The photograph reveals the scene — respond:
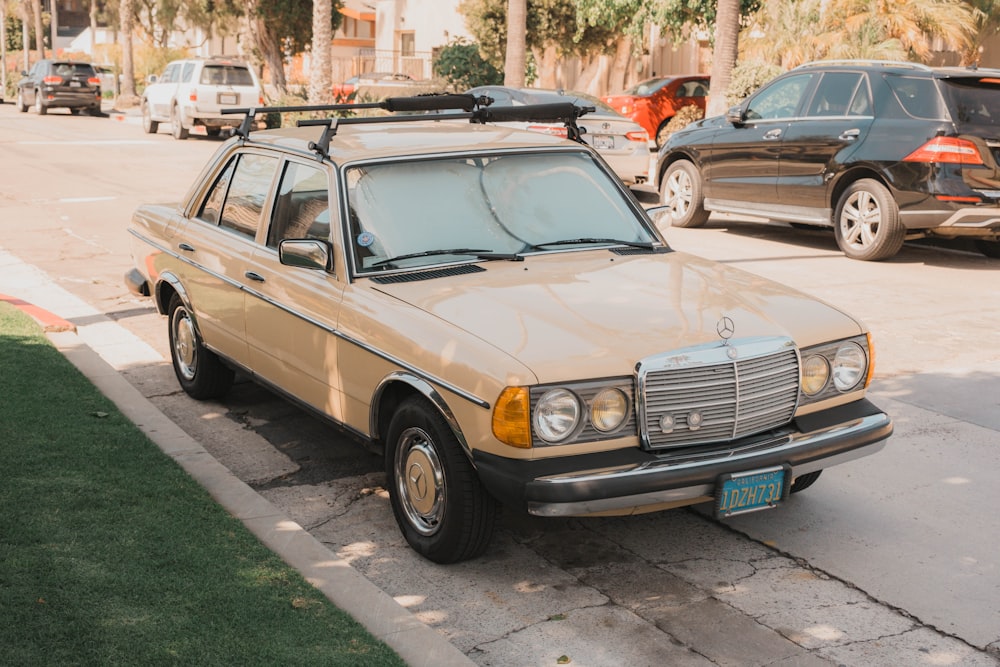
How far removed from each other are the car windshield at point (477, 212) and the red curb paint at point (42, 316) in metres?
3.90

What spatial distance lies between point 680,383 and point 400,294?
4.36ft

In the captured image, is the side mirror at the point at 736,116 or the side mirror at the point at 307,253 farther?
the side mirror at the point at 736,116

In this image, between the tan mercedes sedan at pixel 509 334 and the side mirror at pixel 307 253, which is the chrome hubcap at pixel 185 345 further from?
the side mirror at pixel 307 253

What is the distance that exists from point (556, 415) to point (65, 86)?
38750mm

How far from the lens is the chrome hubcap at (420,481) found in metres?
4.86

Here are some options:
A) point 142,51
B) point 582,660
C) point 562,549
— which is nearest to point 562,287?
point 562,549

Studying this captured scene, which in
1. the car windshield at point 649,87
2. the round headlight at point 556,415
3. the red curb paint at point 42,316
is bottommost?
the red curb paint at point 42,316

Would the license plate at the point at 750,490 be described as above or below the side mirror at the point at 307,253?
below

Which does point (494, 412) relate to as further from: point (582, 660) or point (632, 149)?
point (632, 149)

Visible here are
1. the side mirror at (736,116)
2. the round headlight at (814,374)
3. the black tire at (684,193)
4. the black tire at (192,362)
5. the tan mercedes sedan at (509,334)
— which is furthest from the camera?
the black tire at (684,193)

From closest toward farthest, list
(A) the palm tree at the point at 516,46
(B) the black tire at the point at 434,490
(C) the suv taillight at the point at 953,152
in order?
(B) the black tire at the point at 434,490 → (C) the suv taillight at the point at 953,152 → (A) the palm tree at the point at 516,46

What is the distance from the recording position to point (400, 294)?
5184 mm

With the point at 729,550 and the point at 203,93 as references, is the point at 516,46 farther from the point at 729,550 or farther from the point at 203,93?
the point at 729,550

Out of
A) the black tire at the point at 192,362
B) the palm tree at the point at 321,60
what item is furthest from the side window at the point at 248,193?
the palm tree at the point at 321,60
